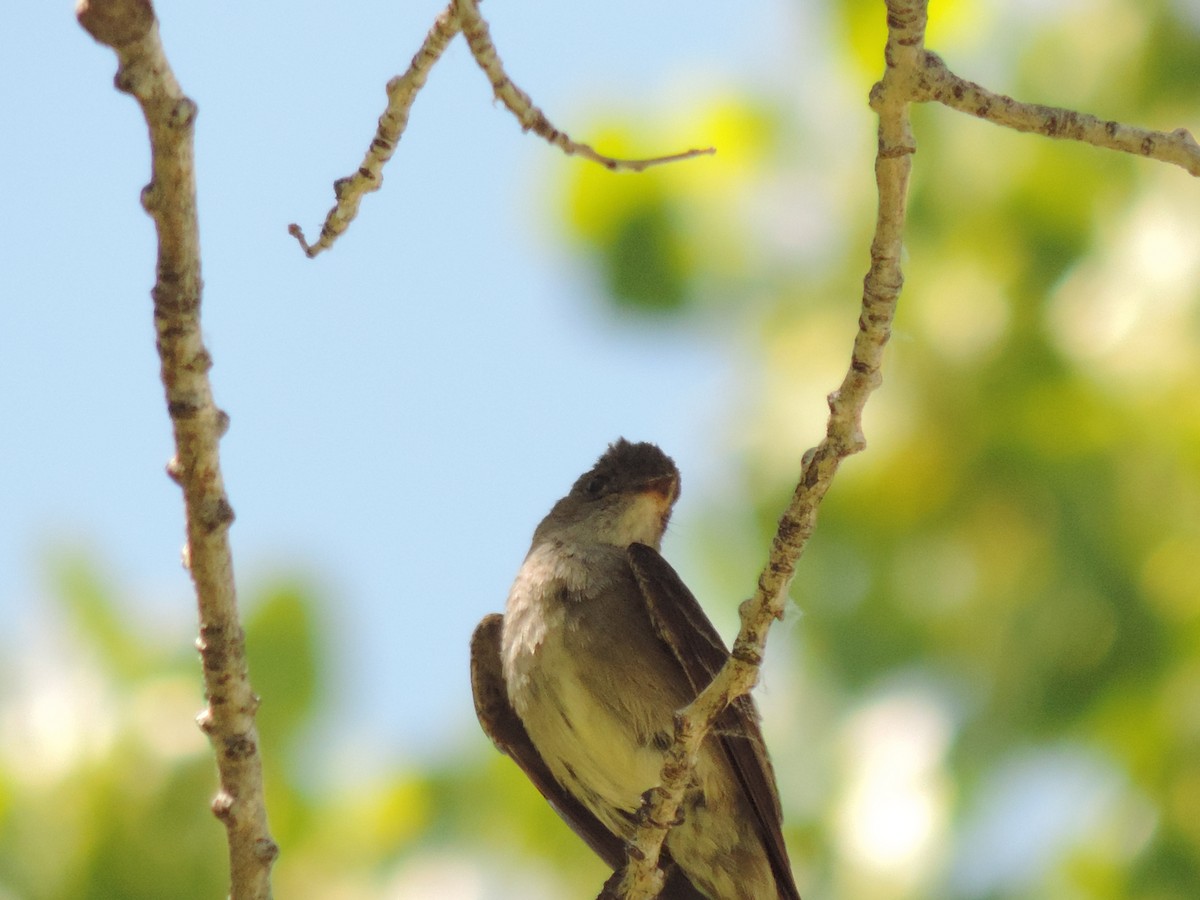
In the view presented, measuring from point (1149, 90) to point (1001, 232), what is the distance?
133cm

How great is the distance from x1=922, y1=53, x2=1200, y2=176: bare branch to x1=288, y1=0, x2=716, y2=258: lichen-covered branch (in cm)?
69

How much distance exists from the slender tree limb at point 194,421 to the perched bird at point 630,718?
67.4 inches

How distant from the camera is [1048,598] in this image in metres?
8.52

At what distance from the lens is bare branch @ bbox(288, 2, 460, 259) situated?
11.7 ft

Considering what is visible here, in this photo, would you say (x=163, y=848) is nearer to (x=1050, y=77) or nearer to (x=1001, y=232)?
(x=1001, y=232)

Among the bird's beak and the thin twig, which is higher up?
the bird's beak

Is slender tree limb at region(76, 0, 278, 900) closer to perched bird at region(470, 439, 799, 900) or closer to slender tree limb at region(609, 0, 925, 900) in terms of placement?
slender tree limb at region(609, 0, 925, 900)

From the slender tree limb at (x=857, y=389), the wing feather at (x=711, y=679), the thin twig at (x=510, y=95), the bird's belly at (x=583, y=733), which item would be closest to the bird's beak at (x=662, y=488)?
the wing feather at (x=711, y=679)

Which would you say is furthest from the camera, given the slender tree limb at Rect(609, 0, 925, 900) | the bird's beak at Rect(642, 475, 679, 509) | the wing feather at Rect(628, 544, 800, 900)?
the bird's beak at Rect(642, 475, 679, 509)

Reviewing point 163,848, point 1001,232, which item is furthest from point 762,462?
point 163,848

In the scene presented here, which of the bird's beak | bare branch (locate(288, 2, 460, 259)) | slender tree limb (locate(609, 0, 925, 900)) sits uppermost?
the bird's beak

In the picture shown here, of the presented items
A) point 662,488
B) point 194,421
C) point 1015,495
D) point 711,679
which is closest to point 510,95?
point 194,421

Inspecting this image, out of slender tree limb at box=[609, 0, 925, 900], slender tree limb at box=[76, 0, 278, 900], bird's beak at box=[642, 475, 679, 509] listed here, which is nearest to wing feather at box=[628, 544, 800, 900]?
bird's beak at box=[642, 475, 679, 509]

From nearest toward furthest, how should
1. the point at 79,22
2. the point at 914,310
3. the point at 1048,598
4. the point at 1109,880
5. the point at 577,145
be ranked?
the point at 79,22, the point at 577,145, the point at 1109,880, the point at 1048,598, the point at 914,310
